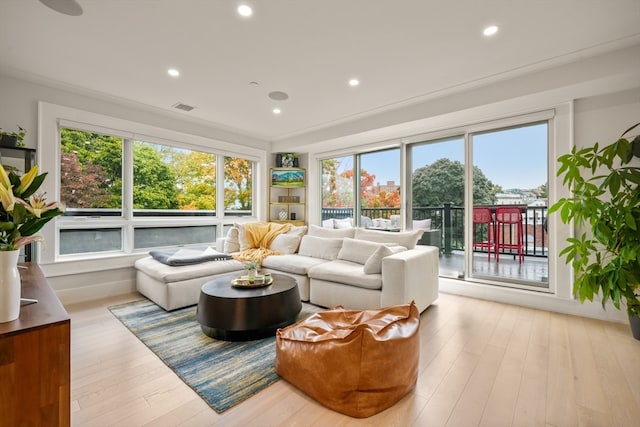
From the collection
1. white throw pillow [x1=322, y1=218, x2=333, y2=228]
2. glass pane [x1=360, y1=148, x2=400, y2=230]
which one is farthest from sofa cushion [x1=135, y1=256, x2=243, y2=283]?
glass pane [x1=360, y1=148, x2=400, y2=230]

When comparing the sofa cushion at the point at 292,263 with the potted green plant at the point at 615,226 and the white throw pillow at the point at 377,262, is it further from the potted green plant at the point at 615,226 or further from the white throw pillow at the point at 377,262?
the potted green plant at the point at 615,226

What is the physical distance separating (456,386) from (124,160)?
4472 mm

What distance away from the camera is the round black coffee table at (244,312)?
7.70 feet

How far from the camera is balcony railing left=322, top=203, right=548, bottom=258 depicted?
3.50 m

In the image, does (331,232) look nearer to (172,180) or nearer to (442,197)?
(442,197)

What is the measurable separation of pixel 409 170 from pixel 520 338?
259 centimetres

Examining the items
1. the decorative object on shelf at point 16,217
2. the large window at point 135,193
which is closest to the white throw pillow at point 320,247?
the large window at point 135,193

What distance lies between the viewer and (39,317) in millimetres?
972

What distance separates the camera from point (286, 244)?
4.29m

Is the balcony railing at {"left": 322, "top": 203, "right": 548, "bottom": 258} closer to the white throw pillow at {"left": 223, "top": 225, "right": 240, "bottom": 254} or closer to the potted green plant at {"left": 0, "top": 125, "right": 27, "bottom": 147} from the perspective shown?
the white throw pillow at {"left": 223, "top": 225, "right": 240, "bottom": 254}

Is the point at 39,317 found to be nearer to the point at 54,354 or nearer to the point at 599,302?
the point at 54,354

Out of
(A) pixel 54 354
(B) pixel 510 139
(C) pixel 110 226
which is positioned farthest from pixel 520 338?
(C) pixel 110 226

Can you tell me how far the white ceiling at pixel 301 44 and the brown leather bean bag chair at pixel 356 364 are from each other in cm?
215

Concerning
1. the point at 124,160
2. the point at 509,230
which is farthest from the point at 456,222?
the point at 124,160
